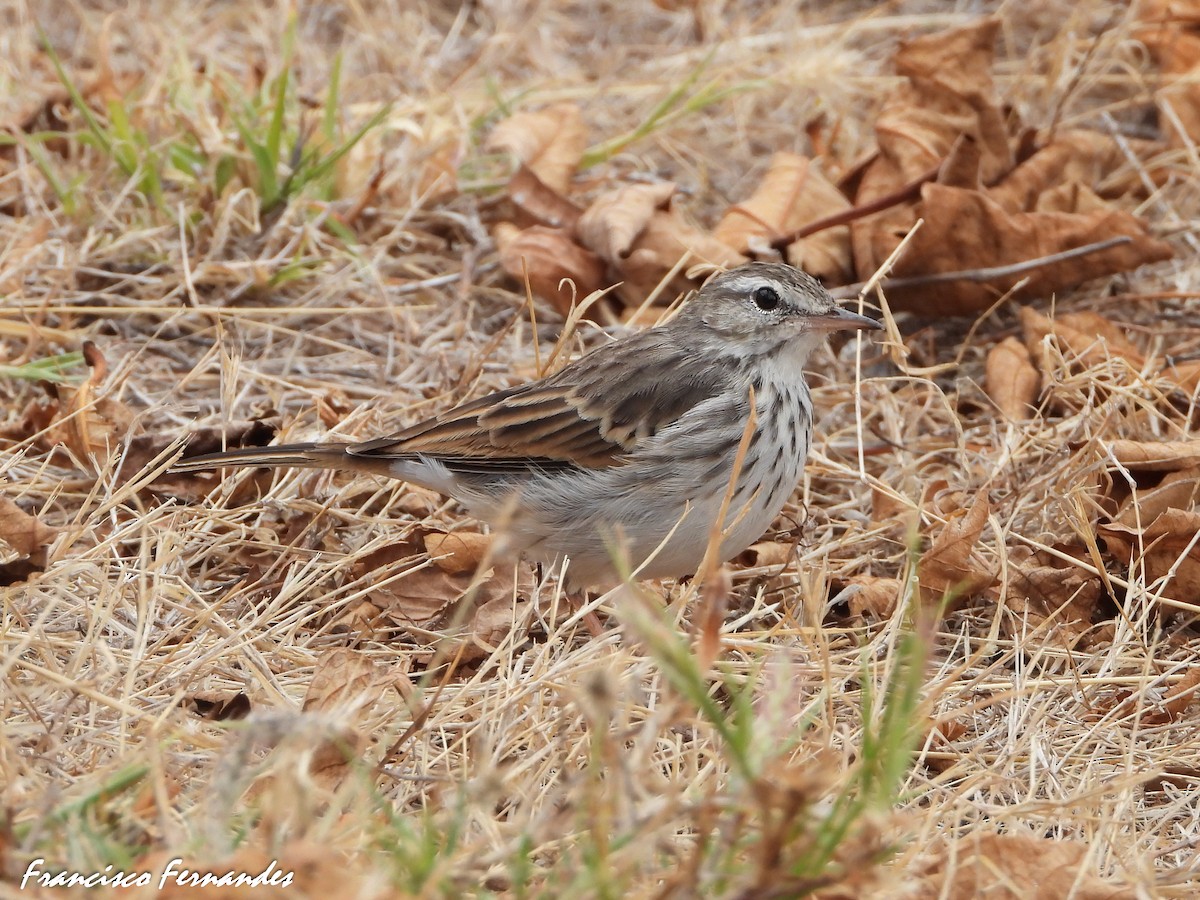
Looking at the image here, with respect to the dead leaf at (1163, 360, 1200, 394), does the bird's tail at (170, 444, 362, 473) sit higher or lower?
higher

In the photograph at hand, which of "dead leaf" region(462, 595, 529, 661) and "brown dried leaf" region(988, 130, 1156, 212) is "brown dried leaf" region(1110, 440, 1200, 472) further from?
"dead leaf" region(462, 595, 529, 661)

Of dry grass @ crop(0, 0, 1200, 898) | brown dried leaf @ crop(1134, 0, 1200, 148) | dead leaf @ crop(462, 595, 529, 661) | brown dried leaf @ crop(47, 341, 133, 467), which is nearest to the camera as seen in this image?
dry grass @ crop(0, 0, 1200, 898)

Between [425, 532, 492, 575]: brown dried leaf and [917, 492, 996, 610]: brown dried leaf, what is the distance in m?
1.41

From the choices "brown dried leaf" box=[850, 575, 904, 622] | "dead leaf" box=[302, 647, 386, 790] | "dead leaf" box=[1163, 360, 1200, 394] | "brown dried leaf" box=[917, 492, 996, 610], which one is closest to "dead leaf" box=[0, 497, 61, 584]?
"dead leaf" box=[302, 647, 386, 790]

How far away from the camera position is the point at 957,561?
176 inches

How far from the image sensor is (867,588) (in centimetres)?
448

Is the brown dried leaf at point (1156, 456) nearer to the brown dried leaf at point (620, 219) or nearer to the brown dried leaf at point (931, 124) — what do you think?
the brown dried leaf at point (931, 124)

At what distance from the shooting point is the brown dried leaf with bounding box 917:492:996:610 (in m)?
Result: 4.46

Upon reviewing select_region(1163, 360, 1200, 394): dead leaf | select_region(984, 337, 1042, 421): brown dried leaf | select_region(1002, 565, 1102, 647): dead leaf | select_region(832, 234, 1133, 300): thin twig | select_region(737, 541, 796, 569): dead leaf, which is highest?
select_region(832, 234, 1133, 300): thin twig

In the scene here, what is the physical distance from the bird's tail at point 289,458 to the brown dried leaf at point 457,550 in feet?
1.17

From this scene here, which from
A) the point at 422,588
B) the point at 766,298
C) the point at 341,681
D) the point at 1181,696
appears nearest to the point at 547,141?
the point at 766,298

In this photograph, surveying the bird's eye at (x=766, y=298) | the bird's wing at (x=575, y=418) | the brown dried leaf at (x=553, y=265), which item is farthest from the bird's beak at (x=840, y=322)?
the brown dried leaf at (x=553, y=265)

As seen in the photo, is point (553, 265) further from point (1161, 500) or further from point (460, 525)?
point (1161, 500)

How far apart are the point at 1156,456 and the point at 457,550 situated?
230cm
